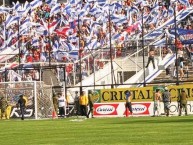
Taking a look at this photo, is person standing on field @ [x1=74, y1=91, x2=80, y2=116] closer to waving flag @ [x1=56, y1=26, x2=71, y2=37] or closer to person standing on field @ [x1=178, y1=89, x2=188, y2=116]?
person standing on field @ [x1=178, y1=89, x2=188, y2=116]

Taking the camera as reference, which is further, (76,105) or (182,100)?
(76,105)

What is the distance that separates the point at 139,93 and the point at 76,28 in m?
16.4

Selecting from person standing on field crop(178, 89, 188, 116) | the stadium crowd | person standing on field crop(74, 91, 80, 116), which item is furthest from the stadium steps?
person standing on field crop(178, 89, 188, 116)

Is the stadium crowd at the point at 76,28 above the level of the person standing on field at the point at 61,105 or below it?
above

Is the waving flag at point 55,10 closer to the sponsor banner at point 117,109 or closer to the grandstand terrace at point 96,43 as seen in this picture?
the grandstand terrace at point 96,43

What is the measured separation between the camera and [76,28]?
6988 cm

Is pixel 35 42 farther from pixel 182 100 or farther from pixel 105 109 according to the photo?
pixel 182 100

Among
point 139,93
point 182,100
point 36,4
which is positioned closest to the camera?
point 182,100

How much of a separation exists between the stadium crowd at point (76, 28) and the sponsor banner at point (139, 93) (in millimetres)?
3024

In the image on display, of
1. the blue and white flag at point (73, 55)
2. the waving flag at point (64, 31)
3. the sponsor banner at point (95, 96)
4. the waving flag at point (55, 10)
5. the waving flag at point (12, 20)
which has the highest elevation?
the waving flag at point (55, 10)

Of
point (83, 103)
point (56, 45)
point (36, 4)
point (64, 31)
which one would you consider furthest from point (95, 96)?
point (36, 4)

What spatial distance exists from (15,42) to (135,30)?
40.2 ft

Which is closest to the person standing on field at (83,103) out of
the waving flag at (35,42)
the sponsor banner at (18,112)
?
the sponsor banner at (18,112)

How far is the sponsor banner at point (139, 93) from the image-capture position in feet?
177
